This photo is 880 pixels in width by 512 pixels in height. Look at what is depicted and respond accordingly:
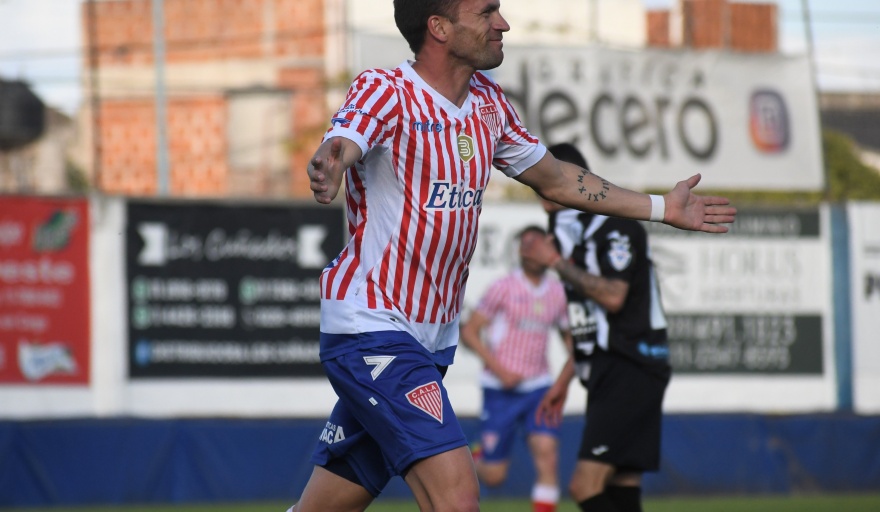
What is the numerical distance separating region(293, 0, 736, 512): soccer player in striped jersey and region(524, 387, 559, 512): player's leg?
207 inches

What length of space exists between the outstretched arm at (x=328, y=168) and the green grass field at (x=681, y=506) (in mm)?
7757

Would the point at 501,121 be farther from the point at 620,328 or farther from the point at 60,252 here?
the point at 60,252

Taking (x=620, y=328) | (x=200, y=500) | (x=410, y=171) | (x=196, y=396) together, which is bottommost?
(x=200, y=500)

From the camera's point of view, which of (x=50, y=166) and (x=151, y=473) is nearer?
(x=151, y=473)

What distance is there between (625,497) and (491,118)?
2.80 meters

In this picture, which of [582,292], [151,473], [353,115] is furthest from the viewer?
[151,473]

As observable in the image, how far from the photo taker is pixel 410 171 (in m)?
4.96

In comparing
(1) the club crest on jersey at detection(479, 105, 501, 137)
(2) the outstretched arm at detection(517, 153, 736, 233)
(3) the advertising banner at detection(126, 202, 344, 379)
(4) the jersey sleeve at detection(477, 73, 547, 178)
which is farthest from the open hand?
(3) the advertising banner at detection(126, 202, 344, 379)

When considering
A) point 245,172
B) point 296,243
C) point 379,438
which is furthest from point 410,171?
point 245,172

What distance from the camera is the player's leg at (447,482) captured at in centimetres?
471

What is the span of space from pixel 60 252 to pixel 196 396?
200 centimetres

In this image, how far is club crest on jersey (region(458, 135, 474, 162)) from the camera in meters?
5.03

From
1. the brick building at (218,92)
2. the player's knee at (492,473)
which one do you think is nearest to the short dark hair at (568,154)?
the player's knee at (492,473)

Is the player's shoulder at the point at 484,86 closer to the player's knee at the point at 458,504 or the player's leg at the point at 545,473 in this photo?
the player's knee at the point at 458,504
